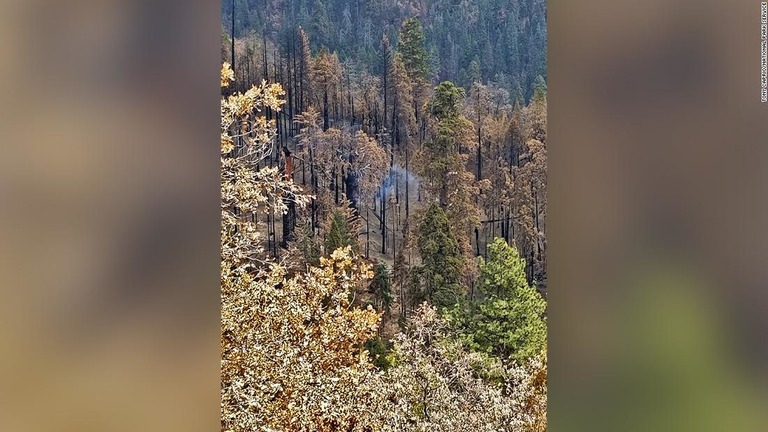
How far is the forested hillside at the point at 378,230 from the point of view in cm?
257

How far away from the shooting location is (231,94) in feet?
8.57

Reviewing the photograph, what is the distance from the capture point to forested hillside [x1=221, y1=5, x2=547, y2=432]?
8.43ft

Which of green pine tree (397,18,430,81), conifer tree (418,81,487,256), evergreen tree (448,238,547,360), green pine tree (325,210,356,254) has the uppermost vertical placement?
green pine tree (397,18,430,81)
